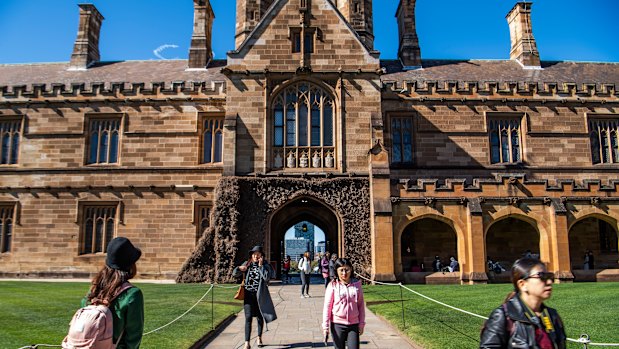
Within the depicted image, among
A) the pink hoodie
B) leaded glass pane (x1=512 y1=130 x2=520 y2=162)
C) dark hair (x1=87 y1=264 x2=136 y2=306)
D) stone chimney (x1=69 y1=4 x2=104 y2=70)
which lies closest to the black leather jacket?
dark hair (x1=87 y1=264 x2=136 y2=306)

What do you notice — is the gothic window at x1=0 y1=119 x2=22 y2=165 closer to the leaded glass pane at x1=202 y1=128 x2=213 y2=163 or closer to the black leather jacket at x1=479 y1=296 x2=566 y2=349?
the leaded glass pane at x1=202 y1=128 x2=213 y2=163

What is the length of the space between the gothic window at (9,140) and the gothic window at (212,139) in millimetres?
9424

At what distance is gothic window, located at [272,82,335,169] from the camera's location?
2139 centimetres

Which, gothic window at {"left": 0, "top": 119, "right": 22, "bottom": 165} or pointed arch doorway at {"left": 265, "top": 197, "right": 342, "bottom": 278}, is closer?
pointed arch doorway at {"left": 265, "top": 197, "right": 342, "bottom": 278}

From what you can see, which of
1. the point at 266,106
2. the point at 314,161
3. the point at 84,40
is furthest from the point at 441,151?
the point at 84,40

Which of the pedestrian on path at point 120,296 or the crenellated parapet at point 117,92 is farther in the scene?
the crenellated parapet at point 117,92

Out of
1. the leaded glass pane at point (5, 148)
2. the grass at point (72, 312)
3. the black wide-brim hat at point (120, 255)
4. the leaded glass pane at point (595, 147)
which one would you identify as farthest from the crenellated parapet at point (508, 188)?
the leaded glass pane at point (5, 148)

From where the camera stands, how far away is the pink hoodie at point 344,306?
632cm

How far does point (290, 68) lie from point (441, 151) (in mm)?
8579

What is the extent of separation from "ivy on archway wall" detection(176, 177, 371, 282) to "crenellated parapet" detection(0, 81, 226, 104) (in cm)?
661

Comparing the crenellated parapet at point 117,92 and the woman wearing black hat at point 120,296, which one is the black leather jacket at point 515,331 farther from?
the crenellated parapet at point 117,92

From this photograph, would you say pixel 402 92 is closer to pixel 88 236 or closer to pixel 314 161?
pixel 314 161

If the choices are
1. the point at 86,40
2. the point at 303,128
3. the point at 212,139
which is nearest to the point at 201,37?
the point at 86,40

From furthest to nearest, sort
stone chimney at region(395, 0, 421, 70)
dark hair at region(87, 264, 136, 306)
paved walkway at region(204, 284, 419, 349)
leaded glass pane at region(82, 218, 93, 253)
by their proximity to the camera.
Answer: stone chimney at region(395, 0, 421, 70) → leaded glass pane at region(82, 218, 93, 253) → paved walkway at region(204, 284, 419, 349) → dark hair at region(87, 264, 136, 306)
